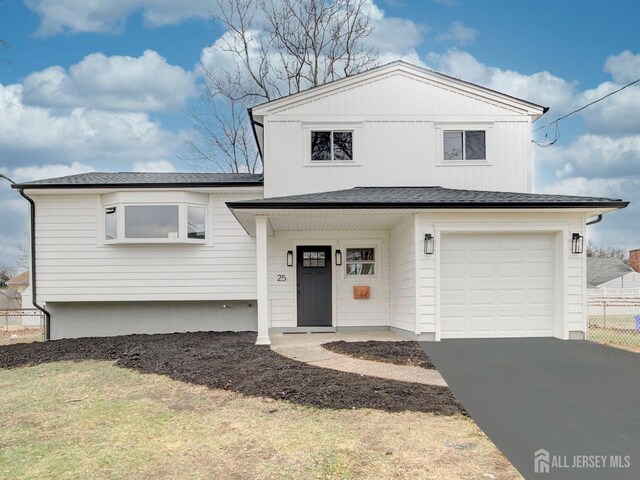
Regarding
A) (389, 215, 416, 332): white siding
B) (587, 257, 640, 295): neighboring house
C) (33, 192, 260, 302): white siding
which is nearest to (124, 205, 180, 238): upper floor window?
(33, 192, 260, 302): white siding

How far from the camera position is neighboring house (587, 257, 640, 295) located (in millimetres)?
32531

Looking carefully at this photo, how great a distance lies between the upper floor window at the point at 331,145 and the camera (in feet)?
35.3

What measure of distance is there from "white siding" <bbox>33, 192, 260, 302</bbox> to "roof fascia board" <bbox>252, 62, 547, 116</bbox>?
4.01 m

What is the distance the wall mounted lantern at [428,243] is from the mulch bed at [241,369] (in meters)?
3.18

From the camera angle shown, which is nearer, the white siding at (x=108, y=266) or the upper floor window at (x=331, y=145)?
the upper floor window at (x=331, y=145)

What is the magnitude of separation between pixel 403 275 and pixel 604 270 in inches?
1259

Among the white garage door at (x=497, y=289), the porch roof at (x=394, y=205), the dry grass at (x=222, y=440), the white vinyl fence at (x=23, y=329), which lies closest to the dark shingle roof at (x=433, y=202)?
the porch roof at (x=394, y=205)

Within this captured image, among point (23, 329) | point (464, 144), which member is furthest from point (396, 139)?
point (23, 329)

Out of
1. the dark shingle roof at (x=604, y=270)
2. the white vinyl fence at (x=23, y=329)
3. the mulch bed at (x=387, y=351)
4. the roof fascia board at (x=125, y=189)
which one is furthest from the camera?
the dark shingle roof at (x=604, y=270)

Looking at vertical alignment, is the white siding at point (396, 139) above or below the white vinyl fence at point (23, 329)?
above

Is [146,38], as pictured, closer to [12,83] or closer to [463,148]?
[12,83]

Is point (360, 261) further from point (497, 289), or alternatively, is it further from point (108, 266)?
point (108, 266)

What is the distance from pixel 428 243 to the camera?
818 cm

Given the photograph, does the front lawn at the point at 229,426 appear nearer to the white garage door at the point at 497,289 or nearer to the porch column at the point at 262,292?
the porch column at the point at 262,292
